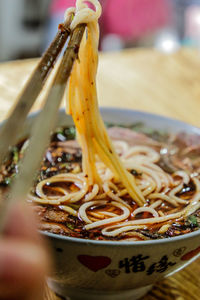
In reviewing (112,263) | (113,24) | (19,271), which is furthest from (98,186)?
(113,24)

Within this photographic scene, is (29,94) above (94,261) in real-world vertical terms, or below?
above

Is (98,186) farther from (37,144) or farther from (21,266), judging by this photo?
(21,266)

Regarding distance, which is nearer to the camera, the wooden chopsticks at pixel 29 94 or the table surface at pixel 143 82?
the wooden chopsticks at pixel 29 94

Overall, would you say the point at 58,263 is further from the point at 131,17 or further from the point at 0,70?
the point at 131,17

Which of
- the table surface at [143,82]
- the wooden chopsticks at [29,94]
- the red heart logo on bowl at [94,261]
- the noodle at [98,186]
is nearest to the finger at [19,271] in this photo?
the wooden chopsticks at [29,94]

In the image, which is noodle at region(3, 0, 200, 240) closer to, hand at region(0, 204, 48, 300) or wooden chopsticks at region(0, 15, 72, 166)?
wooden chopsticks at region(0, 15, 72, 166)

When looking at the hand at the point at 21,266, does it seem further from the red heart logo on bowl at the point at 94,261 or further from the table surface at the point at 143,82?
the table surface at the point at 143,82

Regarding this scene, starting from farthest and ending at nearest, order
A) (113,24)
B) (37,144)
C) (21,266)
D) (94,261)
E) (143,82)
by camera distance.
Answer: (113,24), (143,82), (94,261), (37,144), (21,266)
